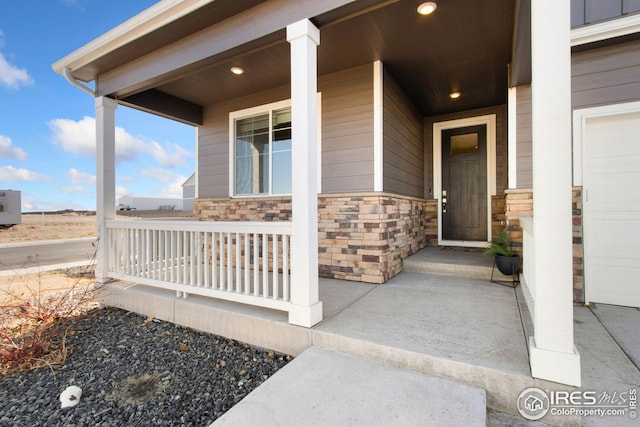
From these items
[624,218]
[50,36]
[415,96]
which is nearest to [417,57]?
[415,96]

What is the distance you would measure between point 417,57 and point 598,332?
3238 millimetres

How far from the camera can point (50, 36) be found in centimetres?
752

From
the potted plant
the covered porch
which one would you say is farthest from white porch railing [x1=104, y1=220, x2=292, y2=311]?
the potted plant

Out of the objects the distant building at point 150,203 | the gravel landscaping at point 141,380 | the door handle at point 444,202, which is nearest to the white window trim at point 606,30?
the door handle at point 444,202

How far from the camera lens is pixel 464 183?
525 centimetres

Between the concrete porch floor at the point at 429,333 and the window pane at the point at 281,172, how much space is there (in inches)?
64.3

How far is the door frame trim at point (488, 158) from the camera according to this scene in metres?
4.90

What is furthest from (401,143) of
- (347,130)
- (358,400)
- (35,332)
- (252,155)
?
(35,332)

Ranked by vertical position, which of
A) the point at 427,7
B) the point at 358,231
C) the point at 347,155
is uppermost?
Answer: the point at 427,7

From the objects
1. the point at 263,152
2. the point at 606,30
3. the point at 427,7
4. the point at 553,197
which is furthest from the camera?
the point at 263,152

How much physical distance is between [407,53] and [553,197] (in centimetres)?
258

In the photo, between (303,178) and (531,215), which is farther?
(531,215)

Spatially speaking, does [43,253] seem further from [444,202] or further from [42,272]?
[444,202]

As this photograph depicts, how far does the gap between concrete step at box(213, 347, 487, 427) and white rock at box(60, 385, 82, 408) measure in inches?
49.7
